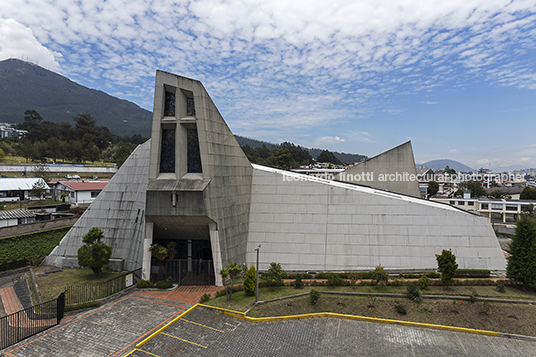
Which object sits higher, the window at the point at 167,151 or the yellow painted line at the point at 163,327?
the window at the point at 167,151

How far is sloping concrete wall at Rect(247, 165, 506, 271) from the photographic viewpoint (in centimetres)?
2819

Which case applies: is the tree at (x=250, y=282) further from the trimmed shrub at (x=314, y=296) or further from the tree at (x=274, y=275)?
the trimmed shrub at (x=314, y=296)

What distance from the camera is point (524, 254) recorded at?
23.6 metres

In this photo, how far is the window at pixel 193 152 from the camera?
27000mm

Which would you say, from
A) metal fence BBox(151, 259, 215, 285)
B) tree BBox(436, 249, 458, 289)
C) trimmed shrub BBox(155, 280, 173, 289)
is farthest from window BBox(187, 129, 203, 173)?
tree BBox(436, 249, 458, 289)

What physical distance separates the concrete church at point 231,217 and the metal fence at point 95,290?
74.8 inches

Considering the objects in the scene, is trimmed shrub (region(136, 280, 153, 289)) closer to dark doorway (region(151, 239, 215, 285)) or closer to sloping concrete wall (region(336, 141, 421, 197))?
dark doorway (region(151, 239, 215, 285))

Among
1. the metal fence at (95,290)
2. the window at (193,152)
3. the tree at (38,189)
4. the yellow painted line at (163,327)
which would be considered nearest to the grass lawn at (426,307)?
the yellow painted line at (163,327)

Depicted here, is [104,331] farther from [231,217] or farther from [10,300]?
[231,217]

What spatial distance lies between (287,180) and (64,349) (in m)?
23.0

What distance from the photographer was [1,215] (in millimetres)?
36125

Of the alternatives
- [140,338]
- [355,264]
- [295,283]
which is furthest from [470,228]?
[140,338]

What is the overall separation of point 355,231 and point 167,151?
800 inches

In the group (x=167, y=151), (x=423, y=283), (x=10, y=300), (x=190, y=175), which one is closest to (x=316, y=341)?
(x=423, y=283)
